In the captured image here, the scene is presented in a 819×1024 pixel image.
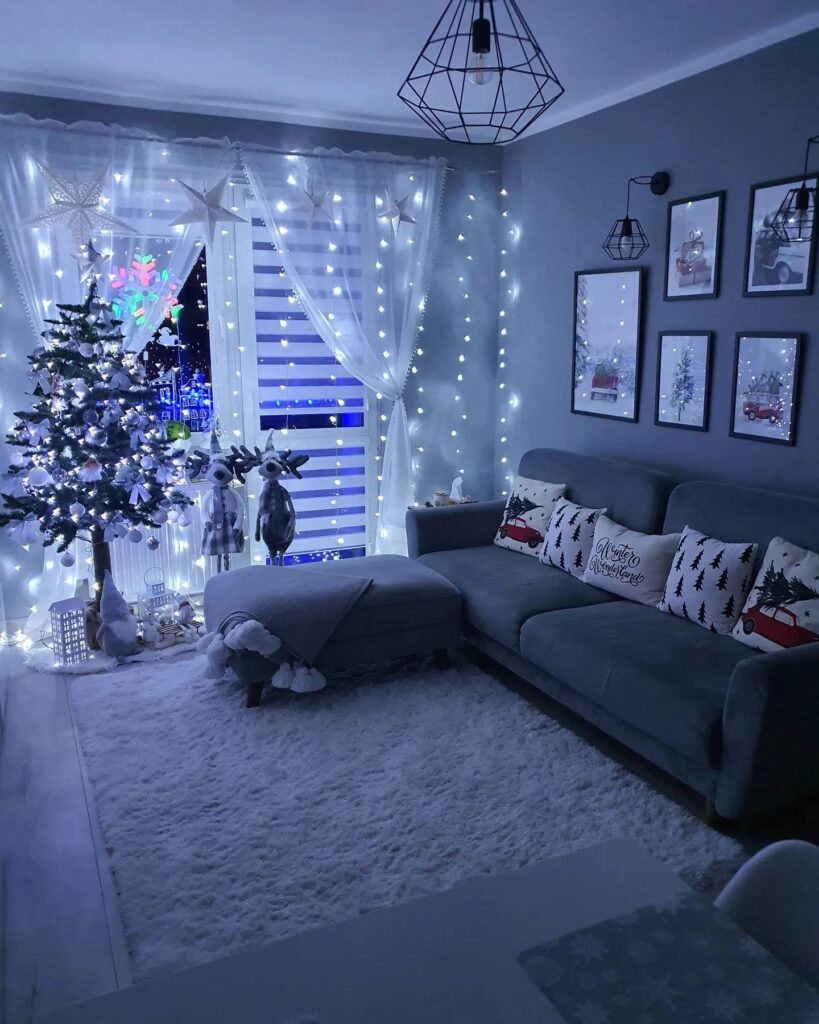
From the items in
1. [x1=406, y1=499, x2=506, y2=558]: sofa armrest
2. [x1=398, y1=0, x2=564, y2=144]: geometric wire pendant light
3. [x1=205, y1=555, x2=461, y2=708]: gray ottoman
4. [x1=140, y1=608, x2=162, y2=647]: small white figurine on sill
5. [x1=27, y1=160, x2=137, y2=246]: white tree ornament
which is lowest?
[x1=140, y1=608, x2=162, y2=647]: small white figurine on sill

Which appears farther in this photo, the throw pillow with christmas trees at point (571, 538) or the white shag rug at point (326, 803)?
the throw pillow with christmas trees at point (571, 538)

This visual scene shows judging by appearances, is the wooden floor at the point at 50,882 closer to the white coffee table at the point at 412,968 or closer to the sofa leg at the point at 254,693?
the sofa leg at the point at 254,693

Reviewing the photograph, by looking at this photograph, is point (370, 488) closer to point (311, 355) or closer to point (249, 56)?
point (311, 355)

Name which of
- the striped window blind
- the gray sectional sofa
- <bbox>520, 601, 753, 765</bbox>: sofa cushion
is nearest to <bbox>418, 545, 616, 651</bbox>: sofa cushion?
the gray sectional sofa

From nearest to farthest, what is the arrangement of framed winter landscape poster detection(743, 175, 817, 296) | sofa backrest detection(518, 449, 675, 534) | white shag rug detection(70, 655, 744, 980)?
white shag rug detection(70, 655, 744, 980)
framed winter landscape poster detection(743, 175, 817, 296)
sofa backrest detection(518, 449, 675, 534)

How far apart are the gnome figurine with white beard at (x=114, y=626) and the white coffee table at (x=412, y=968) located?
301cm

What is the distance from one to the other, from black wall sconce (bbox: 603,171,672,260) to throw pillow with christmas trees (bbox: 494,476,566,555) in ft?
3.77

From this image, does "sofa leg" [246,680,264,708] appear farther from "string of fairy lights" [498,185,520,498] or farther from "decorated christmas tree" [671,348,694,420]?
"string of fairy lights" [498,185,520,498]

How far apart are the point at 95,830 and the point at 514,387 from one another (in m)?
3.43

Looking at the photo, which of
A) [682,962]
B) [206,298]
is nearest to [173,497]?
[206,298]

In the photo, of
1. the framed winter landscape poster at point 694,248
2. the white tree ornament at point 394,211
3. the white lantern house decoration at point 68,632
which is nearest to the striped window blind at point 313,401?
the white tree ornament at point 394,211

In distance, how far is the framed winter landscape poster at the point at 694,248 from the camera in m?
3.50

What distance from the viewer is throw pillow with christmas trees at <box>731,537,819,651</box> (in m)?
2.65

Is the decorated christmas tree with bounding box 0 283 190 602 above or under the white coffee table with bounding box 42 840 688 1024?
above
